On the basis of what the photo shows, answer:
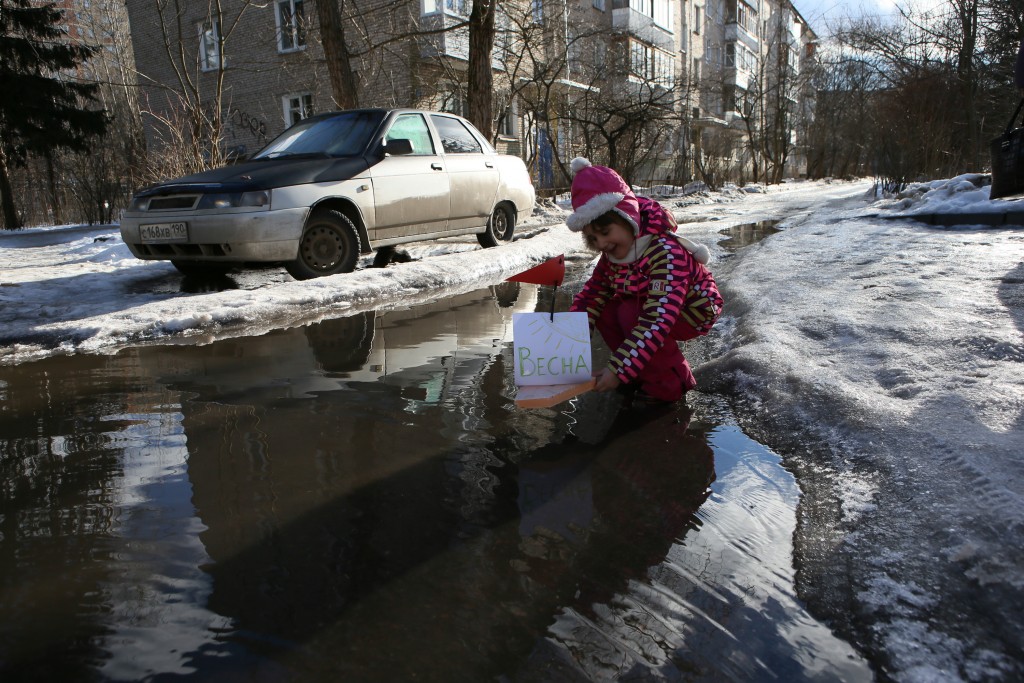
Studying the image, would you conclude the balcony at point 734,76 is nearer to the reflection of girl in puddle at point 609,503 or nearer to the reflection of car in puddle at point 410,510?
the reflection of car in puddle at point 410,510

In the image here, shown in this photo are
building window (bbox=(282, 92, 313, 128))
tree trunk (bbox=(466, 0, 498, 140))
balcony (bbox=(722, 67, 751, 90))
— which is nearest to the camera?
tree trunk (bbox=(466, 0, 498, 140))

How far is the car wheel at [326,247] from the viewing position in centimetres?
640

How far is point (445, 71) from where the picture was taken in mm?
18250

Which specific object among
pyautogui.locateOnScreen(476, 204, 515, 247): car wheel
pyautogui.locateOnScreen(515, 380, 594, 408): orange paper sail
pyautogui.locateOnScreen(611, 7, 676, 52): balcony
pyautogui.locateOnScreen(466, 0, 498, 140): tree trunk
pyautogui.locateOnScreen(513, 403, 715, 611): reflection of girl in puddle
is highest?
pyautogui.locateOnScreen(611, 7, 676, 52): balcony

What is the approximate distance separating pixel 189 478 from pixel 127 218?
4.65 meters

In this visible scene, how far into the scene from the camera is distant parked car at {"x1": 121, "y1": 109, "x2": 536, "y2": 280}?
19.6 feet

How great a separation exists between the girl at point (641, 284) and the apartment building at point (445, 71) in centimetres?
1096

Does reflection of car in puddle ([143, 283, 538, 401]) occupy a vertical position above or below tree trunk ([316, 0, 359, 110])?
below

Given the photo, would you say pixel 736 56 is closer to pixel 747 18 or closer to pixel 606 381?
pixel 747 18

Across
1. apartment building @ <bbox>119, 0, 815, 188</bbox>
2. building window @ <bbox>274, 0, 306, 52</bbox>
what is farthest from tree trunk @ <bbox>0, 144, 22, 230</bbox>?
building window @ <bbox>274, 0, 306, 52</bbox>

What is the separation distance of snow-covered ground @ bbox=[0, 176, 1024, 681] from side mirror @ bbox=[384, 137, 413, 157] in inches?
42.2

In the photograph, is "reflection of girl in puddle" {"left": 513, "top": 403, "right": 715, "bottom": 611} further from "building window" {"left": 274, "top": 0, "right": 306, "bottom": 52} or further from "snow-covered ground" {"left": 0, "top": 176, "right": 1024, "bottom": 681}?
"building window" {"left": 274, "top": 0, "right": 306, "bottom": 52}

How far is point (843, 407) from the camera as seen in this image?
9.22ft

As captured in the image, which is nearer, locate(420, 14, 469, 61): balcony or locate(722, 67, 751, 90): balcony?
locate(420, 14, 469, 61): balcony
